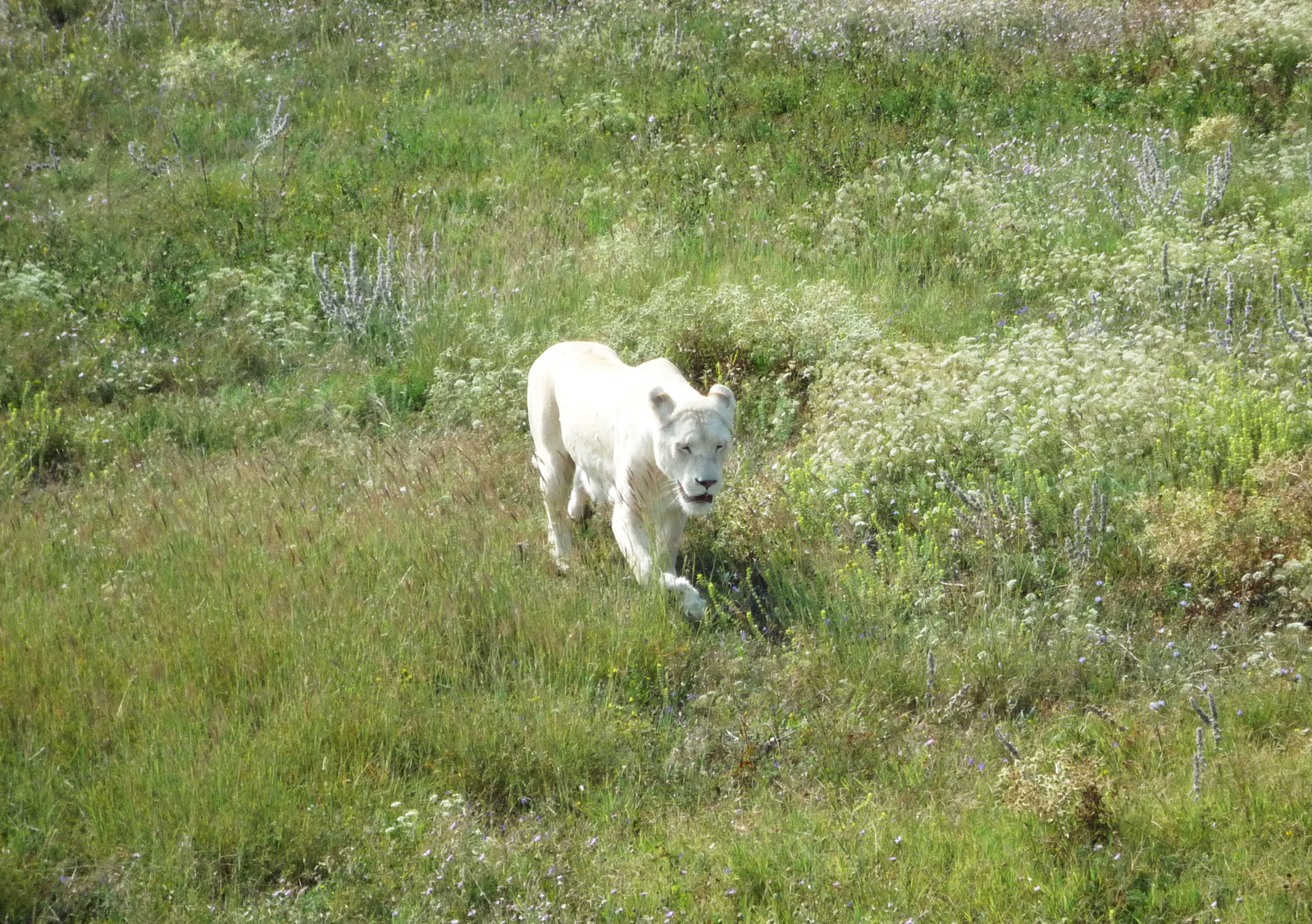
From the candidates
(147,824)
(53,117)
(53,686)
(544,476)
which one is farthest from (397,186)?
(147,824)

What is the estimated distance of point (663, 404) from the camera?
18.7 ft

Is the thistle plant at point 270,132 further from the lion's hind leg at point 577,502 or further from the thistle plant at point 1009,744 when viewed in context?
the thistle plant at point 1009,744

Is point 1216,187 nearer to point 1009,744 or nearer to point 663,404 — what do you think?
point 663,404

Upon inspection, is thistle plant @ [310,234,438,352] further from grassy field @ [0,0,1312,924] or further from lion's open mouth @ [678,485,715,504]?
lion's open mouth @ [678,485,715,504]

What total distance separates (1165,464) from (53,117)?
45.9 feet

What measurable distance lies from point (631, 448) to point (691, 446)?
0.50 meters

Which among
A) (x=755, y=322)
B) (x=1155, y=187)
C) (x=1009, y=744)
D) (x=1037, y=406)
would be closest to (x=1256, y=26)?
(x=1155, y=187)

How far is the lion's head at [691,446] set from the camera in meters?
5.57

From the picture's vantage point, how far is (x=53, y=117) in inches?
593

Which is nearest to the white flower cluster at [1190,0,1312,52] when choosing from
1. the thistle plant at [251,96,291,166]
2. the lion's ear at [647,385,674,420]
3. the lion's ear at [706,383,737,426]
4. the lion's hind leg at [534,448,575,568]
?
the lion's hind leg at [534,448,575,568]

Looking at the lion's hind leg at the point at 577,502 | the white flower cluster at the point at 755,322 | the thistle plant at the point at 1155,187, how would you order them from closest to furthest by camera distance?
the lion's hind leg at the point at 577,502 → the white flower cluster at the point at 755,322 → the thistle plant at the point at 1155,187

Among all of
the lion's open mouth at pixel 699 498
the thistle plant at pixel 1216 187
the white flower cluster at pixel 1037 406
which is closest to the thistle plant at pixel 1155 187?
the thistle plant at pixel 1216 187

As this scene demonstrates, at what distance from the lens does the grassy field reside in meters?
4.20

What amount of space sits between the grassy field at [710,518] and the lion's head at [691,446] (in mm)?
588
